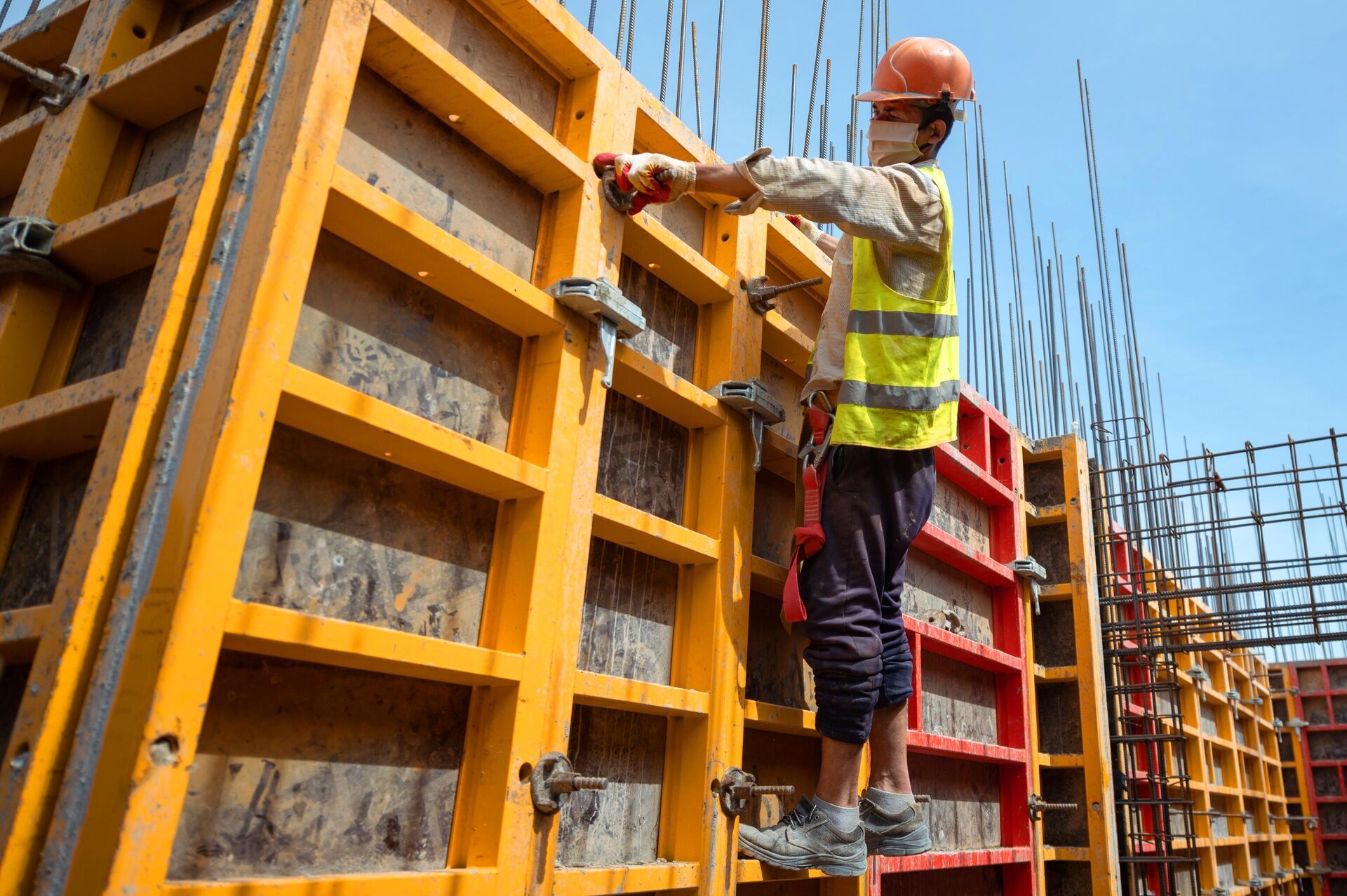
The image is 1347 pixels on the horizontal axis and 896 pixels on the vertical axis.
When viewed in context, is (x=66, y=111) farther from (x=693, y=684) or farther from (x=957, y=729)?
(x=957, y=729)

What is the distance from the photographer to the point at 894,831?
9.86ft

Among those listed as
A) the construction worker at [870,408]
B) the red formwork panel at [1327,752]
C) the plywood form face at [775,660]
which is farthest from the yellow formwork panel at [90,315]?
the red formwork panel at [1327,752]

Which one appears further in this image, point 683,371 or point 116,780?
point 683,371

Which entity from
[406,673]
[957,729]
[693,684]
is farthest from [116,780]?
[957,729]

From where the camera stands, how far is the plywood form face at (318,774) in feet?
5.66

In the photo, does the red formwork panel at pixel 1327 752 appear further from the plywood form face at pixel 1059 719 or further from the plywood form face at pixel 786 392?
the plywood form face at pixel 786 392

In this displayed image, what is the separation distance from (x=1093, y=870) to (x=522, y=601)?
4.09 metres

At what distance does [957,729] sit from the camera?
4.44 m

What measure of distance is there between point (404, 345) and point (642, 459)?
878 mm

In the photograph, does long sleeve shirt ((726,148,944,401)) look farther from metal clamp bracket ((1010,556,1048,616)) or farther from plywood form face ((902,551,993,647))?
metal clamp bracket ((1010,556,1048,616))

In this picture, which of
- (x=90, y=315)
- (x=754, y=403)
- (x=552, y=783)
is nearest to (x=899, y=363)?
(x=754, y=403)

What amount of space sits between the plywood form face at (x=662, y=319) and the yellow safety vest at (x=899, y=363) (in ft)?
1.73

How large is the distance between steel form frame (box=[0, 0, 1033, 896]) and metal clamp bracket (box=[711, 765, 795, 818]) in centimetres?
4

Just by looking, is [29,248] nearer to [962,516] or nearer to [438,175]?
[438,175]
